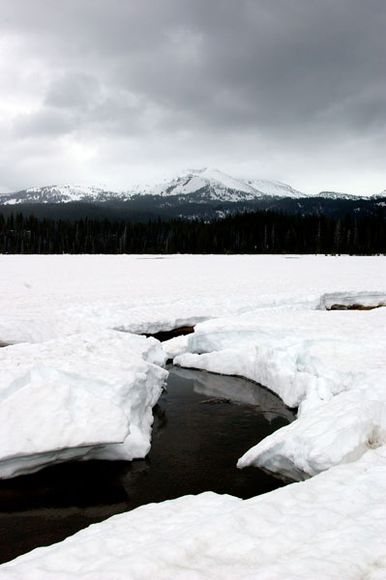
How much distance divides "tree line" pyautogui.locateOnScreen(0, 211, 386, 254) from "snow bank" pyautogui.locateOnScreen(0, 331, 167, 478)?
104 metres

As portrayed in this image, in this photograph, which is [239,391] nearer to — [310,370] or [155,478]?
[310,370]

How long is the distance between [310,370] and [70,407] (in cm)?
694

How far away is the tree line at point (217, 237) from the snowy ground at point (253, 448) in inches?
3726

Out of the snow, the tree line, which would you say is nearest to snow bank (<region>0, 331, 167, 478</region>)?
the snow

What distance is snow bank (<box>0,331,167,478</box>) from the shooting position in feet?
30.8

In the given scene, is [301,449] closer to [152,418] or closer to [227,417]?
[227,417]

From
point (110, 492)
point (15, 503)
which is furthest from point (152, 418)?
point (15, 503)

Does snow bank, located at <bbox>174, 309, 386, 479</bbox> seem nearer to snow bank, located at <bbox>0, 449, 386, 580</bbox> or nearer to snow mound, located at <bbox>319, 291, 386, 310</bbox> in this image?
snow bank, located at <bbox>0, 449, 386, 580</bbox>

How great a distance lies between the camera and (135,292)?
91.4 ft

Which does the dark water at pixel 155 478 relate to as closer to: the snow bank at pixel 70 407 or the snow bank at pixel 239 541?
the snow bank at pixel 70 407

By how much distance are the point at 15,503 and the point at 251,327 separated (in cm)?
1059

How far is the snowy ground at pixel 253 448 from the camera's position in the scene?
525cm

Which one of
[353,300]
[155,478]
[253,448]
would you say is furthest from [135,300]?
[155,478]

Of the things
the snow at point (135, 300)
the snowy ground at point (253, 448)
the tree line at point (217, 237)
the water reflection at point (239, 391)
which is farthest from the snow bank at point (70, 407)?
the tree line at point (217, 237)
